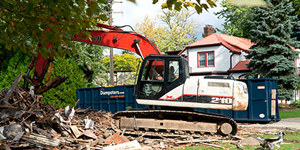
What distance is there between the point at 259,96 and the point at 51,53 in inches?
426

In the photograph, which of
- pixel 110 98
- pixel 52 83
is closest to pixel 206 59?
pixel 110 98

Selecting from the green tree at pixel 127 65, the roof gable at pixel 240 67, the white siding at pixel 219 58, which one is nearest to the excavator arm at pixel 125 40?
the roof gable at pixel 240 67

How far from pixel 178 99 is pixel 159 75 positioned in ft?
3.13

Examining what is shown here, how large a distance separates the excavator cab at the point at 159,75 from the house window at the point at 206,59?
23.8 m

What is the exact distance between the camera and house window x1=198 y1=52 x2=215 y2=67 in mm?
32750

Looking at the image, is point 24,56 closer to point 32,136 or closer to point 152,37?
point 32,136

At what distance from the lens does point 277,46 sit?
81.0 ft

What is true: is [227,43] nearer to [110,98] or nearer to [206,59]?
[206,59]

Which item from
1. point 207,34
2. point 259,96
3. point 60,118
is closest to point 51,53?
point 60,118

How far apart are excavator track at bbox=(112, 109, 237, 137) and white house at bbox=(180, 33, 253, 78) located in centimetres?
2221

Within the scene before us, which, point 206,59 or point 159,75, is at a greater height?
point 206,59

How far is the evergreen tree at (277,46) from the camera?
24484mm

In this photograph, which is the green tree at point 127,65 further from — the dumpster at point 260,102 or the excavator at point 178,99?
the excavator at point 178,99

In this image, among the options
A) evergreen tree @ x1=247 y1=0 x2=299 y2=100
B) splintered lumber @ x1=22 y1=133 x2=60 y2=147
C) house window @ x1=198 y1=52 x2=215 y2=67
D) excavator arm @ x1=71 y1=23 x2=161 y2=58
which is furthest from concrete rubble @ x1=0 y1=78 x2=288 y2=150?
house window @ x1=198 y1=52 x2=215 y2=67
